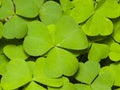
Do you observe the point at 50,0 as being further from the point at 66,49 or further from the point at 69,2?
the point at 66,49

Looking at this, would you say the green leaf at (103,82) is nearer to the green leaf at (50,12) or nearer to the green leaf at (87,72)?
the green leaf at (87,72)

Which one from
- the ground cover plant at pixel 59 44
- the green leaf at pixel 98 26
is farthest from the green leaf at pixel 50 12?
the green leaf at pixel 98 26

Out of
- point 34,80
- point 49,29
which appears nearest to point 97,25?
point 49,29

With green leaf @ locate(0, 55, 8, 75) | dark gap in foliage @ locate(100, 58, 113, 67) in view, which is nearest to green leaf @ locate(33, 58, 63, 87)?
green leaf @ locate(0, 55, 8, 75)

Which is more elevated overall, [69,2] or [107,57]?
[69,2]

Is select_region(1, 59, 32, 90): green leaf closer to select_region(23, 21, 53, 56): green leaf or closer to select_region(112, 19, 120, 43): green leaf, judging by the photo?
select_region(23, 21, 53, 56): green leaf

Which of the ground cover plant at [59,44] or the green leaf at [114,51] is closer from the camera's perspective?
the ground cover plant at [59,44]
